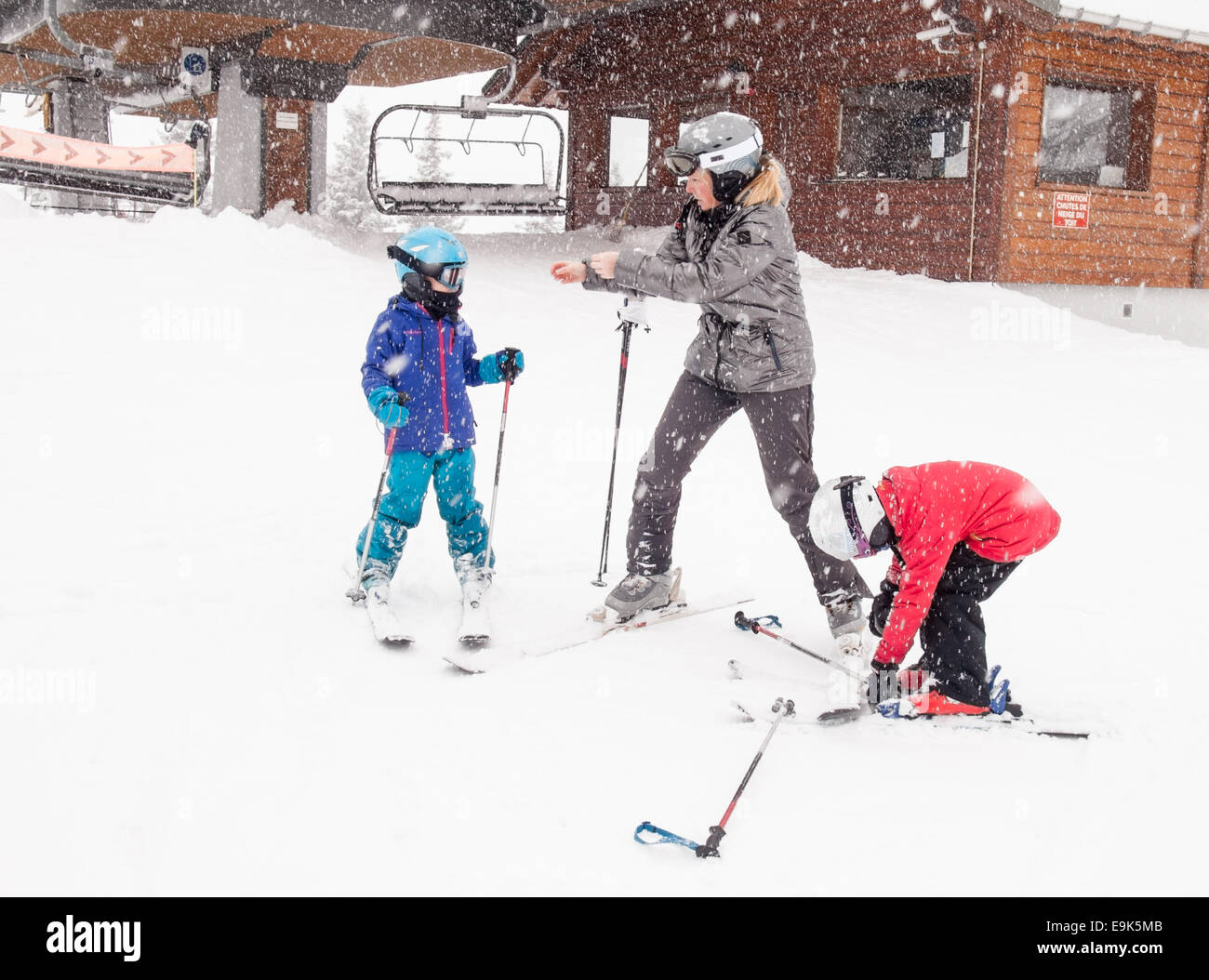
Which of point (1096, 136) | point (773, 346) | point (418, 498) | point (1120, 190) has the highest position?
point (1096, 136)

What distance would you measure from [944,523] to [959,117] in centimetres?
1535

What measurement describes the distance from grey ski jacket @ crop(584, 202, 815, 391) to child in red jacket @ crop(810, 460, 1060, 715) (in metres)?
0.71

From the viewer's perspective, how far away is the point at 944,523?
346cm

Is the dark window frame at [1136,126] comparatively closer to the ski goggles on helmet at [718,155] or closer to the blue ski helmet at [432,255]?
the ski goggles on helmet at [718,155]

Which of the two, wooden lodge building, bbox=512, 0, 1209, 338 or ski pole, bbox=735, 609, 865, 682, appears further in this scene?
wooden lodge building, bbox=512, 0, 1209, 338

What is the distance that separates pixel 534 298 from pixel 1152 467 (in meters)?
5.83

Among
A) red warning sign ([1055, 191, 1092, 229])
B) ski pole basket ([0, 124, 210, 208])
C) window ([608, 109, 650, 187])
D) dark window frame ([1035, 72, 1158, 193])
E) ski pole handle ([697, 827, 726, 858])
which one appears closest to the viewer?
ski pole handle ([697, 827, 726, 858])

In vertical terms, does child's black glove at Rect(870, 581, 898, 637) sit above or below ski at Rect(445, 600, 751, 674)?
above

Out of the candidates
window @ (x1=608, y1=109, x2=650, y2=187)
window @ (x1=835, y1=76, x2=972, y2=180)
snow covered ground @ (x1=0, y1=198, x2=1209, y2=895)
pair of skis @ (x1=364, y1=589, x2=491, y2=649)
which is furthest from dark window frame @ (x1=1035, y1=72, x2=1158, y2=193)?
pair of skis @ (x1=364, y1=589, x2=491, y2=649)

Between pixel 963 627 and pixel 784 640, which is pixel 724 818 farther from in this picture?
pixel 784 640

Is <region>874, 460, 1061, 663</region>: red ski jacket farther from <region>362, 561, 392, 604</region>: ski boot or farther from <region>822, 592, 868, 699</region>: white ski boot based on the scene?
<region>362, 561, 392, 604</region>: ski boot

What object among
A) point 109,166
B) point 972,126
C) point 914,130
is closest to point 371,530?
point 109,166

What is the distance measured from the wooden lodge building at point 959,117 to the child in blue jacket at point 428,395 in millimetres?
9404

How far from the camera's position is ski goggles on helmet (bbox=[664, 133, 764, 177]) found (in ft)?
13.0
